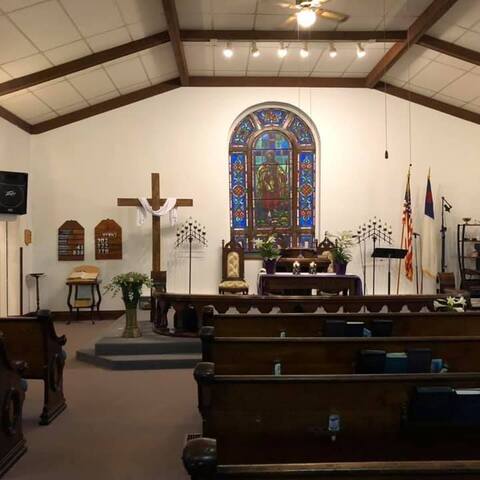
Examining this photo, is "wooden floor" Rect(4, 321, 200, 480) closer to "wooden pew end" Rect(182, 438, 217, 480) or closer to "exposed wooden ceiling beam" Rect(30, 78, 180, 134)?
"wooden pew end" Rect(182, 438, 217, 480)

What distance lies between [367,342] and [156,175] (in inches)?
266

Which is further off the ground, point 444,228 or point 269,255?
point 444,228

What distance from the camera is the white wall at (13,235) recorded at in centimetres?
784

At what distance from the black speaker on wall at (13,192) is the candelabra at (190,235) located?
2.71 m

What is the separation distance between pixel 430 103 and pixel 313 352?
26.1ft

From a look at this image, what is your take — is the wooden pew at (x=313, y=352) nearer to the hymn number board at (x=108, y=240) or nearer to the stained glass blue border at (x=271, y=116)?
the hymn number board at (x=108, y=240)

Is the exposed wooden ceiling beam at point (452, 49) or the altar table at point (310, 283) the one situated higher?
the exposed wooden ceiling beam at point (452, 49)

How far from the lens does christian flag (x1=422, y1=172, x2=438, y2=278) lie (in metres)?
9.17

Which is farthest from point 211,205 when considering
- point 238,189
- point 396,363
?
point 396,363

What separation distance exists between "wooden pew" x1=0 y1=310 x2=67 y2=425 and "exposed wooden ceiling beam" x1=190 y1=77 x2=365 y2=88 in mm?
6453

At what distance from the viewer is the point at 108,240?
9.16 m

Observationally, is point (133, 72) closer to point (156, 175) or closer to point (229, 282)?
point (156, 175)

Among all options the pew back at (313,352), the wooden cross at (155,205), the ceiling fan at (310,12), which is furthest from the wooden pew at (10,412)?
the wooden cross at (155,205)

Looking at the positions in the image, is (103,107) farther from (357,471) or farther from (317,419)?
(357,471)
